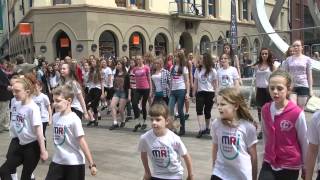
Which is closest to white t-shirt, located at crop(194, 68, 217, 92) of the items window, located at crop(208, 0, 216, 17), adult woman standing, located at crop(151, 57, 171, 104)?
adult woman standing, located at crop(151, 57, 171, 104)

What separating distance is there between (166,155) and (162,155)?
0.03 m

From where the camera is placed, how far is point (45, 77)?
16703mm

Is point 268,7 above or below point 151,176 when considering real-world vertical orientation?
above

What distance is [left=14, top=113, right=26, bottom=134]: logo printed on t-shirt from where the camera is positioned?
550 cm

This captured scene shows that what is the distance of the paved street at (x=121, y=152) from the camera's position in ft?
23.6

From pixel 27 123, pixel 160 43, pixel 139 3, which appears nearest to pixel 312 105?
pixel 27 123

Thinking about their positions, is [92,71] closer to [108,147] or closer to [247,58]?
[108,147]

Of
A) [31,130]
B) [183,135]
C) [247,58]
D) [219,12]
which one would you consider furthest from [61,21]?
[31,130]

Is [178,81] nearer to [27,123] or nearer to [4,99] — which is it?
[4,99]

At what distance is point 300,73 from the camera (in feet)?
28.1

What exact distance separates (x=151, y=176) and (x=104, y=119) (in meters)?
9.46

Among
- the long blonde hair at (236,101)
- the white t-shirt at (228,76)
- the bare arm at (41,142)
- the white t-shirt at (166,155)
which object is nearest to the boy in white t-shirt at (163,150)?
the white t-shirt at (166,155)

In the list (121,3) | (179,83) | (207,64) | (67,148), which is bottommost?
(67,148)

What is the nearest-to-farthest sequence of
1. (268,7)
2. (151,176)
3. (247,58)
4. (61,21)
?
(151,176)
(247,58)
(61,21)
(268,7)
